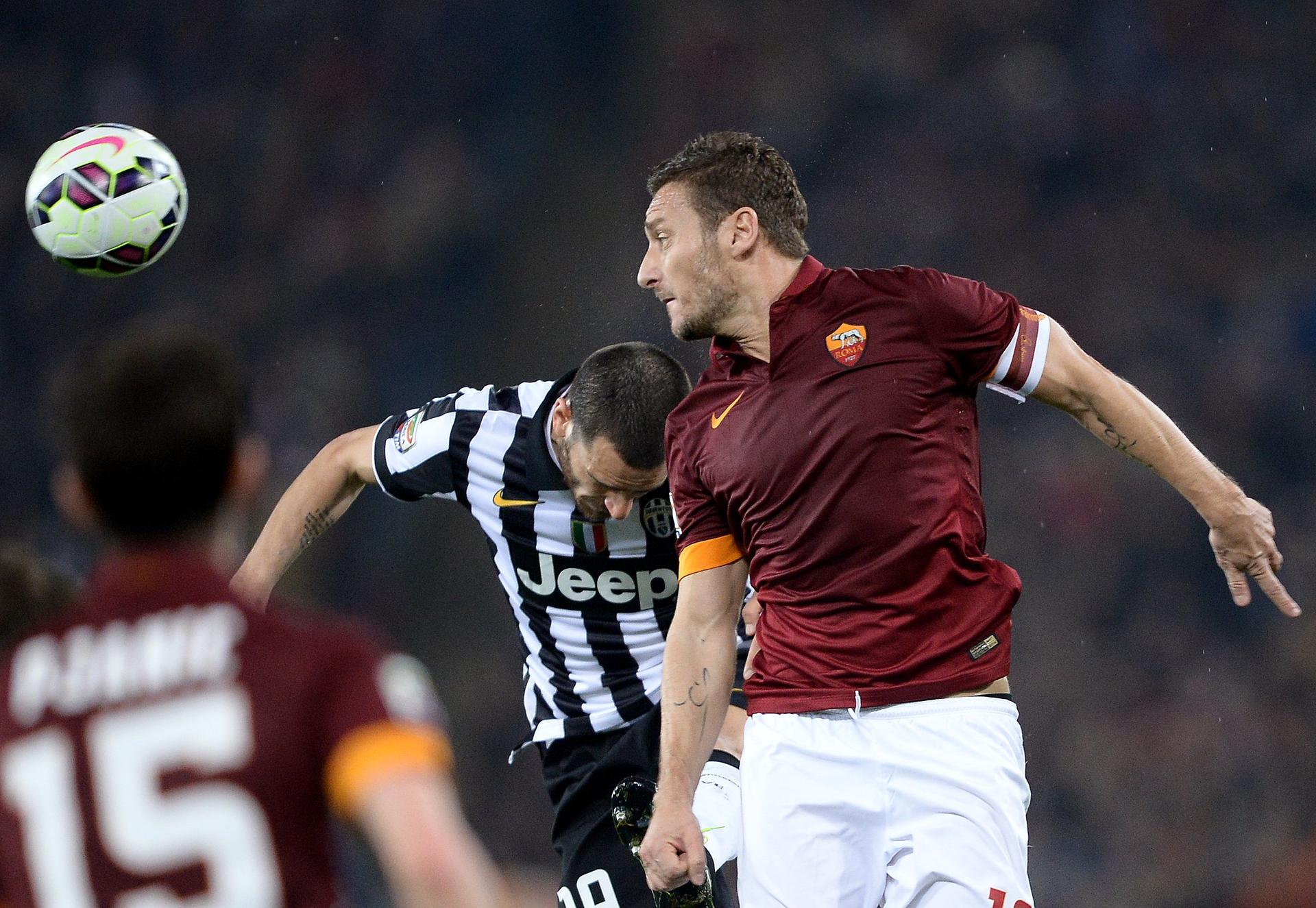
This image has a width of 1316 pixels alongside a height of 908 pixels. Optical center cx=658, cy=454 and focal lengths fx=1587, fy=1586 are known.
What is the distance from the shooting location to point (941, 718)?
3.50 metres

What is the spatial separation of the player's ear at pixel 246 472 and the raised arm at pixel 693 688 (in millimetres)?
1862

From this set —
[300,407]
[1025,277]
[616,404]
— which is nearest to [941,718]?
[616,404]

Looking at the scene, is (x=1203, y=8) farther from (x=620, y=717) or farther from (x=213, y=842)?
(x=213, y=842)

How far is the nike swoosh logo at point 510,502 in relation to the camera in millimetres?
4430

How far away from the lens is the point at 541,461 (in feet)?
14.4

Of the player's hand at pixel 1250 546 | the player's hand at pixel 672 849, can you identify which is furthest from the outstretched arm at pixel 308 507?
the player's hand at pixel 1250 546

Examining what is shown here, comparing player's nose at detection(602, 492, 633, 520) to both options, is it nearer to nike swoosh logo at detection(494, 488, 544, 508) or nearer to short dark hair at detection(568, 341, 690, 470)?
short dark hair at detection(568, 341, 690, 470)

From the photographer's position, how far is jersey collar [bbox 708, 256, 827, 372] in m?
3.79

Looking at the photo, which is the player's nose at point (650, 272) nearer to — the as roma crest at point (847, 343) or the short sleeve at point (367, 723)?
the as roma crest at point (847, 343)

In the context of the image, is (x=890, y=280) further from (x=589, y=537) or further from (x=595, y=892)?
(x=595, y=892)

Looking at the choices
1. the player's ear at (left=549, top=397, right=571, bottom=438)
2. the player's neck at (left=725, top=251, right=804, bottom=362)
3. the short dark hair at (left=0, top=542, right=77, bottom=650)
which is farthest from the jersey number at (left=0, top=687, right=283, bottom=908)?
the player's ear at (left=549, top=397, right=571, bottom=438)

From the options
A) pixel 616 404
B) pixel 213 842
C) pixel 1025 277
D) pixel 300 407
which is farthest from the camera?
pixel 300 407

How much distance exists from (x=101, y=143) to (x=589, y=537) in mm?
1957

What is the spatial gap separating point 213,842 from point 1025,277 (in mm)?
8200
